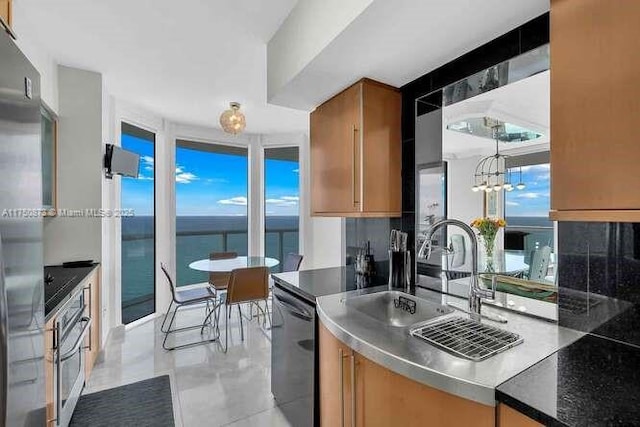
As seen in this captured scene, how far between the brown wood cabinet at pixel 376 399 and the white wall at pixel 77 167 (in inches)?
94.7

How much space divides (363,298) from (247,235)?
10.9 ft

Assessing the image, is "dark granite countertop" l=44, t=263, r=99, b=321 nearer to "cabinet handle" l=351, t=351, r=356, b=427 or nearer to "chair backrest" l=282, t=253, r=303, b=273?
"cabinet handle" l=351, t=351, r=356, b=427

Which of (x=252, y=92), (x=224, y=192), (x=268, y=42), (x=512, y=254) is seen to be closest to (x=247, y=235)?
(x=224, y=192)

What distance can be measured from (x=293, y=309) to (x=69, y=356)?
4.20 ft

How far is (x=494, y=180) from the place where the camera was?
4.80ft

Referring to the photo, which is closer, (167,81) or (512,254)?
(512,254)

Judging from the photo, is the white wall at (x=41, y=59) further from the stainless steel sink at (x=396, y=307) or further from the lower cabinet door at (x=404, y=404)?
the lower cabinet door at (x=404, y=404)

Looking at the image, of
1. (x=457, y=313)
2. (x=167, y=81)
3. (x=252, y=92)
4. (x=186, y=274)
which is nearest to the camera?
(x=457, y=313)

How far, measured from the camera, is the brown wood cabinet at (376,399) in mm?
794

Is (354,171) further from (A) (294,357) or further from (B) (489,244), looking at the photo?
(A) (294,357)

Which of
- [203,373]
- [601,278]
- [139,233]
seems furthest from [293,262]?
[601,278]

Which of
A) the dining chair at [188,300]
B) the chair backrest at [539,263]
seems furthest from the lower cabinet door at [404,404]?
the dining chair at [188,300]

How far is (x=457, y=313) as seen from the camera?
1.31 meters

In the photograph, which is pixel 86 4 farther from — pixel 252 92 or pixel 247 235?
pixel 247 235
